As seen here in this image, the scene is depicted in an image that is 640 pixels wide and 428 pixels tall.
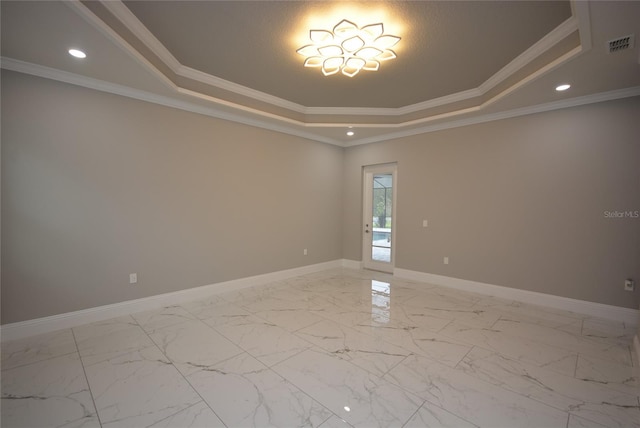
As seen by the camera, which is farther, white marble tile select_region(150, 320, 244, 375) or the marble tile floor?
white marble tile select_region(150, 320, 244, 375)

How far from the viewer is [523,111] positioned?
13.6 ft

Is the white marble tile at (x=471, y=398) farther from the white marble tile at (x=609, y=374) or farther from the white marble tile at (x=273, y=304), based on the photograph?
the white marble tile at (x=273, y=304)

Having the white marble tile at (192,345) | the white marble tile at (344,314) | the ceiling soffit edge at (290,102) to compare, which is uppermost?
the ceiling soffit edge at (290,102)

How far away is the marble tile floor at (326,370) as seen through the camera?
1.94 m

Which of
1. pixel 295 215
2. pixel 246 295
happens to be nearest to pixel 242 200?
pixel 295 215

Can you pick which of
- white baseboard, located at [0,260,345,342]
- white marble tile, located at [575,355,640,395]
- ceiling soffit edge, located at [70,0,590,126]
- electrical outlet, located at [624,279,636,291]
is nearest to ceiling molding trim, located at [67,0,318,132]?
ceiling soffit edge, located at [70,0,590,126]

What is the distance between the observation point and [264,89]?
421cm

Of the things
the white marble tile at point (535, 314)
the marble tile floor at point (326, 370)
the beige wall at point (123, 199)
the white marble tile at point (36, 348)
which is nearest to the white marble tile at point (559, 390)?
the marble tile floor at point (326, 370)

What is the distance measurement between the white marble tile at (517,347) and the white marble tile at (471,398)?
0.67 metres

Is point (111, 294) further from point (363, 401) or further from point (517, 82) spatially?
point (517, 82)

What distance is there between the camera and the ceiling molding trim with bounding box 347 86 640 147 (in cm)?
349

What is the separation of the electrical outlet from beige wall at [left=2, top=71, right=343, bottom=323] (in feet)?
16.0

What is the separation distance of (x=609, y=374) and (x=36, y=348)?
17.3ft

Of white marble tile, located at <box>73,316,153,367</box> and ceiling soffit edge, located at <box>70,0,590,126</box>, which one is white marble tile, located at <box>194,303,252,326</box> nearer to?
white marble tile, located at <box>73,316,153,367</box>
